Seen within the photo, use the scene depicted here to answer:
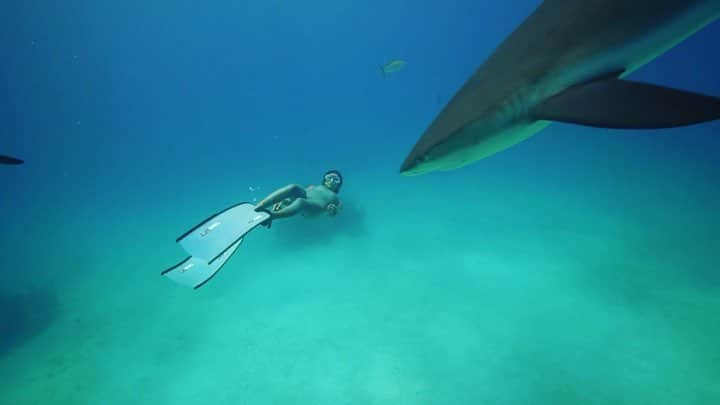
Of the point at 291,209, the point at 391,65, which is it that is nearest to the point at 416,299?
the point at 291,209

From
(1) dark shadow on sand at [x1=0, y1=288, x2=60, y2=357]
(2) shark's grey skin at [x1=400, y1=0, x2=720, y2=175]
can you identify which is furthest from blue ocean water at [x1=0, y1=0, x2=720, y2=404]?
(2) shark's grey skin at [x1=400, y1=0, x2=720, y2=175]

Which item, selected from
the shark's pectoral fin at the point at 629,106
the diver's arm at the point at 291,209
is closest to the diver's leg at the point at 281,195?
the diver's arm at the point at 291,209

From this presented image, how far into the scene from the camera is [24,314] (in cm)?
806

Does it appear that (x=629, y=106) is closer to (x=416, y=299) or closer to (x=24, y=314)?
(x=416, y=299)

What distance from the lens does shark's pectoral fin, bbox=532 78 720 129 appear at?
1.08 meters

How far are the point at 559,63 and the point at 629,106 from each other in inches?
19.0

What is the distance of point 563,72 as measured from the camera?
1.51 m

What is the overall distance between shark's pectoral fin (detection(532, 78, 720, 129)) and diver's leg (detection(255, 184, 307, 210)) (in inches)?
243

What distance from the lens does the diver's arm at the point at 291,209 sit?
6488 mm

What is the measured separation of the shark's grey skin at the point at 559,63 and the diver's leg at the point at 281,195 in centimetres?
565

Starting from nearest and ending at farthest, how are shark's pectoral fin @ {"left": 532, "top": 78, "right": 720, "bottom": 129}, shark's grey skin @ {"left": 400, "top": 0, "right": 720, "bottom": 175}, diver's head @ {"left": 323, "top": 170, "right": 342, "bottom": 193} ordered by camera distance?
shark's pectoral fin @ {"left": 532, "top": 78, "right": 720, "bottom": 129}
shark's grey skin @ {"left": 400, "top": 0, "right": 720, "bottom": 175}
diver's head @ {"left": 323, "top": 170, "right": 342, "bottom": 193}

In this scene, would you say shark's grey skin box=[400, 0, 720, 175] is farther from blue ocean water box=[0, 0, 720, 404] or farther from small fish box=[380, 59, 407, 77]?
small fish box=[380, 59, 407, 77]

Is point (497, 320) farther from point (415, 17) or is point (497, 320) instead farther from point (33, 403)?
point (415, 17)

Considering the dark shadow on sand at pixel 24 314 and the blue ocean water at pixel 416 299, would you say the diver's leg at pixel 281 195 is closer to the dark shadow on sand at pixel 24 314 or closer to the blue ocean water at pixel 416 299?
the blue ocean water at pixel 416 299
